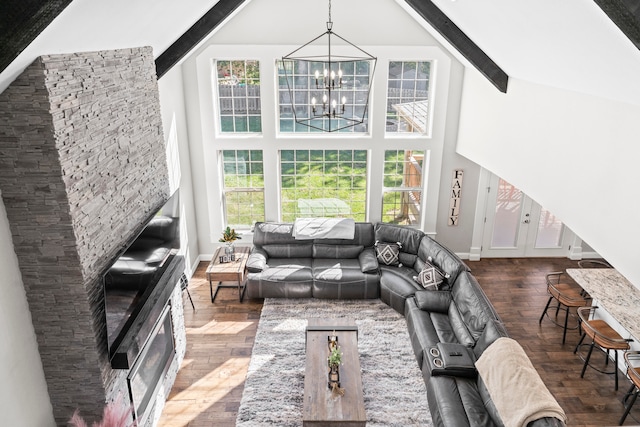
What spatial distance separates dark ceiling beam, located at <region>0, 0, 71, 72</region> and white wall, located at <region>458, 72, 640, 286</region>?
4207 millimetres

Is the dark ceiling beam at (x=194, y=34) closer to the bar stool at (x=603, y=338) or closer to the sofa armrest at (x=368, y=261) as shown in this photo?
the sofa armrest at (x=368, y=261)

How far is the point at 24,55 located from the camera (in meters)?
3.08

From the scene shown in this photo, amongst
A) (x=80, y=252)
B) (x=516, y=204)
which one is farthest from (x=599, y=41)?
(x=516, y=204)

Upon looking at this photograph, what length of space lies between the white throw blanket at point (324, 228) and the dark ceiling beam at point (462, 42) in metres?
3.18

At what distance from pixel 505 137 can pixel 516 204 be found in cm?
279

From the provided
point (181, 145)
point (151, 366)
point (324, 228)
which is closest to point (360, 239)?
point (324, 228)

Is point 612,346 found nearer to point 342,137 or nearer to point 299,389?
point 299,389

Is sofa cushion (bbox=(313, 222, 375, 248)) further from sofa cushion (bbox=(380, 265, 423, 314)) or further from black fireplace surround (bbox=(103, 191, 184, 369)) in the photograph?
black fireplace surround (bbox=(103, 191, 184, 369))

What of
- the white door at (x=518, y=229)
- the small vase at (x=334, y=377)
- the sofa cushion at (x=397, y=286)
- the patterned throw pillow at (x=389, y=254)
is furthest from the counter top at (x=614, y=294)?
the small vase at (x=334, y=377)

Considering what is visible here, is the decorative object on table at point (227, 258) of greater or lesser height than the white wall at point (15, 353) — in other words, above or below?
below

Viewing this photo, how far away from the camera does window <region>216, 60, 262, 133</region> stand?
808 cm

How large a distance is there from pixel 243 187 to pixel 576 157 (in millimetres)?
5514

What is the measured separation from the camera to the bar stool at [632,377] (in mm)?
5105

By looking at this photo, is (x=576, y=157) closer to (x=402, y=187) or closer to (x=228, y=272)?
(x=402, y=187)
